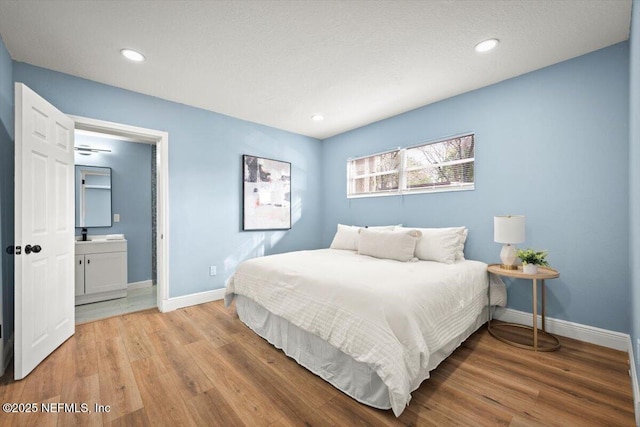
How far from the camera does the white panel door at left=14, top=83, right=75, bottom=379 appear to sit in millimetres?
1953

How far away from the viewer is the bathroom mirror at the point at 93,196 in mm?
4105

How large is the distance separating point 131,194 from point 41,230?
254 cm

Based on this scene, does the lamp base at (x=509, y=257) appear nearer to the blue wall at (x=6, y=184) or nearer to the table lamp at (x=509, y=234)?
the table lamp at (x=509, y=234)

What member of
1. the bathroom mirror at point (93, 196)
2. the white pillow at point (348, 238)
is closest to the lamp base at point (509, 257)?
the white pillow at point (348, 238)

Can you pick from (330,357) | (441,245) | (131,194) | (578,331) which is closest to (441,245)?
(441,245)

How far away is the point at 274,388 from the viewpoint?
6.02 feet

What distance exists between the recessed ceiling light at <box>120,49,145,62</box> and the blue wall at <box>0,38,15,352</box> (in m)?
0.85

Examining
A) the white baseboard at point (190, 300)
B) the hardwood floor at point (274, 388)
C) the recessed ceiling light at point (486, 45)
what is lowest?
the hardwood floor at point (274, 388)

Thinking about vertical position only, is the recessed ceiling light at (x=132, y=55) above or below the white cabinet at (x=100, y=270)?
above

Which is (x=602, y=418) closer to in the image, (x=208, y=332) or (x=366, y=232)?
(x=366, y=232)

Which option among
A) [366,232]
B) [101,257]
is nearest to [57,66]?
[101,257]

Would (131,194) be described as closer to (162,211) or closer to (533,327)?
(162,211)

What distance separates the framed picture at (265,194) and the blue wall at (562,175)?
2.36 m

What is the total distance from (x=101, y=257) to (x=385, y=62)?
4409 mm
